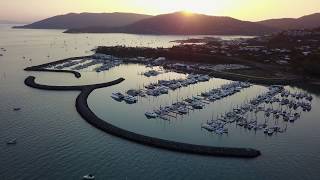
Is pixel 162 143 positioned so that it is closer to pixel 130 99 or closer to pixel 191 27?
pixel 130 99

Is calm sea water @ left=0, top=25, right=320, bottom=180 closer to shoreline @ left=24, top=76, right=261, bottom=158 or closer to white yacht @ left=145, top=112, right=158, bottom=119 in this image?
shoreline @ left=24, top=76, right=261, bottom=158

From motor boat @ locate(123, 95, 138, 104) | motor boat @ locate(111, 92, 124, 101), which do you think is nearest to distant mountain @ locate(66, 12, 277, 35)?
motor boat @ locate(111, 92, 124, 101)

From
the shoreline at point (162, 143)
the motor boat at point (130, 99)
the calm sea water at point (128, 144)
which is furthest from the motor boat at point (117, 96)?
the shoreline at point (162, 143)

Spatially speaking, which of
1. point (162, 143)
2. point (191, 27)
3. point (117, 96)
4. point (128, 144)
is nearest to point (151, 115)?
point (128, 144)

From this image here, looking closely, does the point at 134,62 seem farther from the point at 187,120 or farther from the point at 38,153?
the point at 38,153

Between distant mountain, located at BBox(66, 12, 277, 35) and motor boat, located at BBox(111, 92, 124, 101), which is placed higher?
distant mountain, located at BBox(66, 12, 277, 35)

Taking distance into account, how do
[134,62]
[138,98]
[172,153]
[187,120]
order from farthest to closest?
[134,62] → [138,98] → [187,120] → [172,153]

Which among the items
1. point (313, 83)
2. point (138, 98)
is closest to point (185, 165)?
point (138, 98)

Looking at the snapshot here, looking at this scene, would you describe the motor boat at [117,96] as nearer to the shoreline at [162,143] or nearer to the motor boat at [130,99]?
the motor boat at [130,99]
